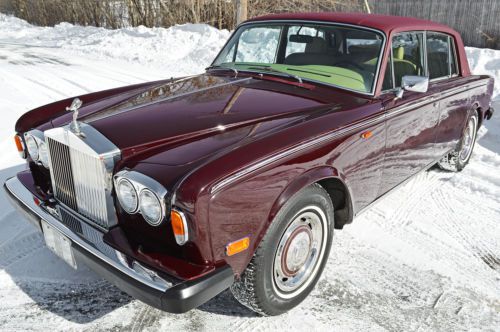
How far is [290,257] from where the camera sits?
249 cm

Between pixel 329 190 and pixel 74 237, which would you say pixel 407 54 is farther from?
pixel 74 237

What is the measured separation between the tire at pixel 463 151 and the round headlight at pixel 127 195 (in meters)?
3.71

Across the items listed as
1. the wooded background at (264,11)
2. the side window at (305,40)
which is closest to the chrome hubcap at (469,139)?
the side window at (305,40)

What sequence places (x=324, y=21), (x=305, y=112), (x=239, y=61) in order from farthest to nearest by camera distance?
(x=239, y=61)
(x=324, y=21)
(x=305, y=112)

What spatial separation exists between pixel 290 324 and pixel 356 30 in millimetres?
2261

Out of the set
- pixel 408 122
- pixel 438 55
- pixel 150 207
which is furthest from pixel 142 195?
pixel 438 55

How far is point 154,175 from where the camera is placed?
203 cm

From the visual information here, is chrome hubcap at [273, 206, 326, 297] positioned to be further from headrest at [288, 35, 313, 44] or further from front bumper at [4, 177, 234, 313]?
headrest at [288, 35, 313, 44]

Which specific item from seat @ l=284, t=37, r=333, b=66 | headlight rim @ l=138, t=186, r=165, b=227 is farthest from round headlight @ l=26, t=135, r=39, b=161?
seat @ l=284, t=37, r=333, b=66

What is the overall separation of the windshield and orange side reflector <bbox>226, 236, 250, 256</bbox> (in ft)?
5.22

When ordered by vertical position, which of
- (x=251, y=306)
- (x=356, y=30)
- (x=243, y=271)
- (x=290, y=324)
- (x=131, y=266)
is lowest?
(x=290, y=324)

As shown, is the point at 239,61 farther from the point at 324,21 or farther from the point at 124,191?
the point at 124,191

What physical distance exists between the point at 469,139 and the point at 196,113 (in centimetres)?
366

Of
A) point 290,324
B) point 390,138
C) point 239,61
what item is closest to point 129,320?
point 290,324
